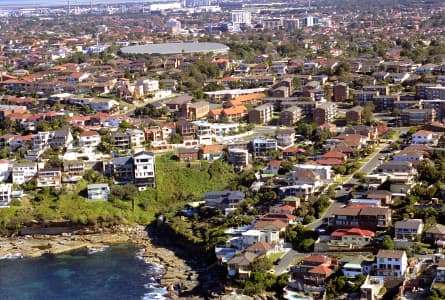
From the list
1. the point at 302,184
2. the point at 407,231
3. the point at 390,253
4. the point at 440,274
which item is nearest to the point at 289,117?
the point at 302,184

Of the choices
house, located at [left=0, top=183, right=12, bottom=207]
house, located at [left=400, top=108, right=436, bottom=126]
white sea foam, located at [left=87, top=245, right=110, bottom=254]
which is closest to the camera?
white sea foam, located at [left=87, top=245, right=110, bottom=254]

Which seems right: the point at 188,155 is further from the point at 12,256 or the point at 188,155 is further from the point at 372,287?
the point at 372,287

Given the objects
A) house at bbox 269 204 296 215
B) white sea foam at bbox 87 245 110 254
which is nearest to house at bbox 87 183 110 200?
white sea foam at bbox 87 245 110 254

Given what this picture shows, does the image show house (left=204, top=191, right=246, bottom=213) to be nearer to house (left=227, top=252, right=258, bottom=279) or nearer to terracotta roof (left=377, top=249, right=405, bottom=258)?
house (left=227, top=252, right=258, bottom=279)

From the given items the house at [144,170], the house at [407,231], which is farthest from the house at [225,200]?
the house at [407,231]

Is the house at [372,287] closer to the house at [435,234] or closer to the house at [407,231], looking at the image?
the house at [407,231]

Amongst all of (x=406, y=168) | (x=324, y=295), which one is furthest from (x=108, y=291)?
(x=406, y=168)
